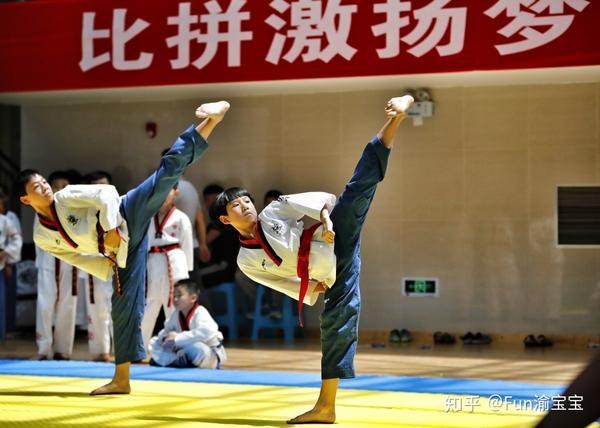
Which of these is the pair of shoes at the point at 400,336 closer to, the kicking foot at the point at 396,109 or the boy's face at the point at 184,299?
the boy's face at the point at 184,299

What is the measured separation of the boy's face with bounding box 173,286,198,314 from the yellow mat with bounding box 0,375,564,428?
97 centimetres

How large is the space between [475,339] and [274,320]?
169 cm

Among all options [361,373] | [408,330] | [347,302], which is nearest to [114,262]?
[347,302]

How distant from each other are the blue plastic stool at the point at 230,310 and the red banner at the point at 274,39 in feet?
6.08

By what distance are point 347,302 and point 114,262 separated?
1.41 meters

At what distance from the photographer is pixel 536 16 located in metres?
6.96

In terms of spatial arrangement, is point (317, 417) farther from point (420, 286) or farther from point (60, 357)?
point (420, 286)

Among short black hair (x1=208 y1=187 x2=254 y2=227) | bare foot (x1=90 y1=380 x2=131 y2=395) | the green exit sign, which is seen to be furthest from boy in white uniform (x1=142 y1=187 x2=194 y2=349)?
short black hair (x1=208 y1=187 x2=254 y2=227)

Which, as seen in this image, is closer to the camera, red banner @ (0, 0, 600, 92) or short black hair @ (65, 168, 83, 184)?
red banner @ (0, 0, 600, 92)

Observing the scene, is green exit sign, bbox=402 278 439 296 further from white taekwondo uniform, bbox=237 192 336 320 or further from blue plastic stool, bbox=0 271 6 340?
white taekwondo uniform, bbox=237 192 336 320

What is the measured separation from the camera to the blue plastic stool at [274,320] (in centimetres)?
855

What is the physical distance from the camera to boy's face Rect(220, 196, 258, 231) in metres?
4.41

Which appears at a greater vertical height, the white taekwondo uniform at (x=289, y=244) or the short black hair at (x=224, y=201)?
the short black hair at (x=224, y=201)

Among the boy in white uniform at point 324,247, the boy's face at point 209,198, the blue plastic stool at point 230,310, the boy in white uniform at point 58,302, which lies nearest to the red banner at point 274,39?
the boy's face at point 209,198
